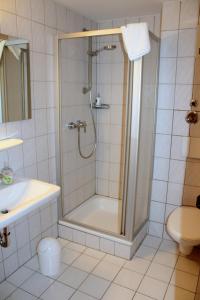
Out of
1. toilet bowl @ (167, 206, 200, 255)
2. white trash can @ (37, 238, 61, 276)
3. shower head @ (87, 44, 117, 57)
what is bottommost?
white trash can @ (37, 238, 61, 276)

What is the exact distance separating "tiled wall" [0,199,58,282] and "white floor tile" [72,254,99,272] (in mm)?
381

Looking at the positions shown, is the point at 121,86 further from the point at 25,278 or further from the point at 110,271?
the point at 25,278

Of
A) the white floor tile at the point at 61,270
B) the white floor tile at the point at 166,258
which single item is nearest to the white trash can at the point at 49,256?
the white floor tile at the point at 61,270

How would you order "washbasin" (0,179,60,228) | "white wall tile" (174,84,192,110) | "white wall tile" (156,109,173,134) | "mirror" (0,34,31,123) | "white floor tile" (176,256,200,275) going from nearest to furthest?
"washbasin" (0,179,60,228), "mirror" (0,34,31,123), "white floor tile" (176,256,200,275), "white wall tile" (174,84,192,110), "white wall tile" (156,109,173,134)

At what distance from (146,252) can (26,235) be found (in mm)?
1063

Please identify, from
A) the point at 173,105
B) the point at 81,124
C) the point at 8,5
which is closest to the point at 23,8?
the point at 8,5

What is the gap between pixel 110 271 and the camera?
211 cm

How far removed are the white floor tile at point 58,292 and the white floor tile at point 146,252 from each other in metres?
0.70

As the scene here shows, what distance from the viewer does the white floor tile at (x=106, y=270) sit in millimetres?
2056

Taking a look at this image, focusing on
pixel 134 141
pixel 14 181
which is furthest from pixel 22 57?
pixel 134 141

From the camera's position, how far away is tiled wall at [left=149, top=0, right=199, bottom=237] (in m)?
2.15

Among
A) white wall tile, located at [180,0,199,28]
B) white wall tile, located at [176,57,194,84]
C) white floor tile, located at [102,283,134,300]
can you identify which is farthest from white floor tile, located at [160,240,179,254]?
white wall tile, located at [180,0,199,28]

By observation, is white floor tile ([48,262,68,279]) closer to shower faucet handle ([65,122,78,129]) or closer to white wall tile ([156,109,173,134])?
shower faucet handle ([65,122,78,129])

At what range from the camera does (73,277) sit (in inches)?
80.2
